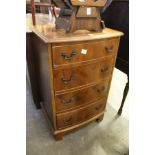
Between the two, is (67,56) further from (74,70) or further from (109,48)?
(109,48)

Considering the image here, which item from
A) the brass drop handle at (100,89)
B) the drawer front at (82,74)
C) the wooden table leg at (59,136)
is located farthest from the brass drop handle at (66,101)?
the wooden table leg at (59,136)

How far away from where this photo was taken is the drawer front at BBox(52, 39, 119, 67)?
88 cm

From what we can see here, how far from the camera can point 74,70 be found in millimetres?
997

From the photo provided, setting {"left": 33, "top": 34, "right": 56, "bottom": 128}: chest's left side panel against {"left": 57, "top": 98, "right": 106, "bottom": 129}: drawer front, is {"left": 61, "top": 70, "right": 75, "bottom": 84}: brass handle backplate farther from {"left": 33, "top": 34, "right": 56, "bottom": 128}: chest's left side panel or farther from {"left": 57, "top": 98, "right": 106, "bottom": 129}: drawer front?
{"left": 57, "top": 98, "right": 106, "bottom": 129}: drawer front

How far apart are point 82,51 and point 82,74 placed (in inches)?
7.3

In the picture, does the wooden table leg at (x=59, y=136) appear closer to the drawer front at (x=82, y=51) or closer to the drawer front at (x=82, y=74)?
the drawer front at (x=82, y=74)

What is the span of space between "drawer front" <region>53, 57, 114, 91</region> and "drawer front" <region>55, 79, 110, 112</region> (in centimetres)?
7

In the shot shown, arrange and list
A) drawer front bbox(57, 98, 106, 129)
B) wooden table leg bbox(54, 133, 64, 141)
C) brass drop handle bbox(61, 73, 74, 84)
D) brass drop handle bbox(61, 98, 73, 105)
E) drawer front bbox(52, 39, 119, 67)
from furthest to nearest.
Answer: wooden table leg bbox(54, 133, 64, 141)
drawer front bbox(57, 98, 106, 129)
brass drop handle bbox(61, 98, 73, 105)
brass drop handle bbox(61, 73, 74, 84)
drawer front bbox(52, 39, 119, 67)

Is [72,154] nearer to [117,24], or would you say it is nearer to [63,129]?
[63,129]

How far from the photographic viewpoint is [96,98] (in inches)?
51.2

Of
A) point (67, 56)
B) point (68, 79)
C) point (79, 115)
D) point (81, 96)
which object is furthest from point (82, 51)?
point (79, 115)

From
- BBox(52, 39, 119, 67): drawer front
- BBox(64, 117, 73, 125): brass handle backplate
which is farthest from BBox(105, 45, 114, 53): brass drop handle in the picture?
BBox(64, 117, 73, 125): brass handle backplate
